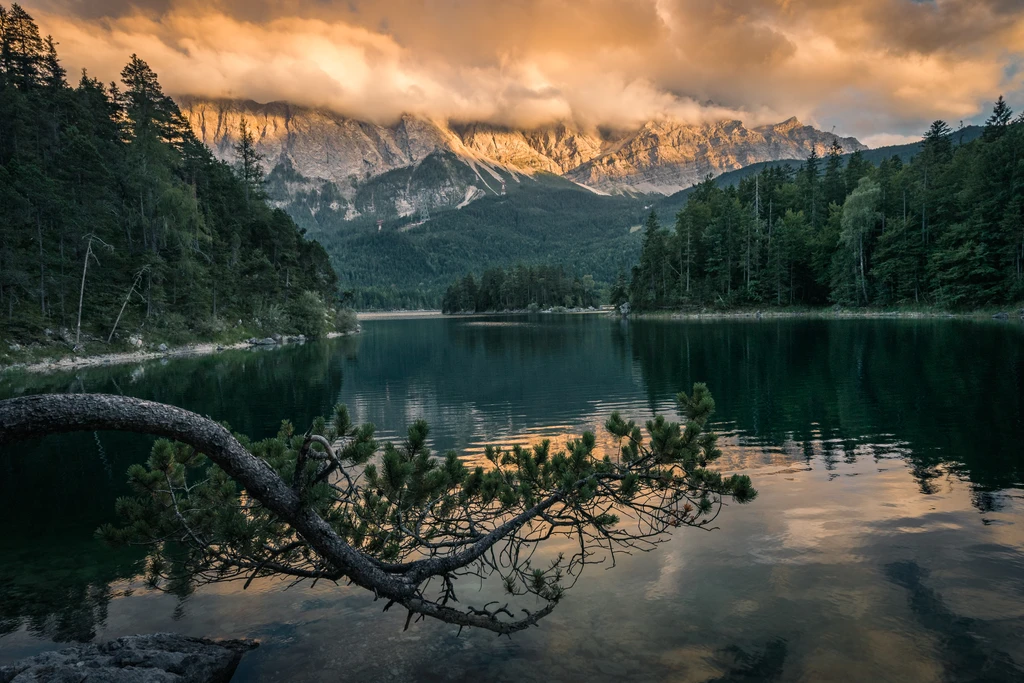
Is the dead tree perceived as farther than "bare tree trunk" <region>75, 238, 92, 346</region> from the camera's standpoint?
No

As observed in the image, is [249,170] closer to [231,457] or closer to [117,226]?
[117,226]

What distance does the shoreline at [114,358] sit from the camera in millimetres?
45812

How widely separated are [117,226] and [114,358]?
18.0 metres

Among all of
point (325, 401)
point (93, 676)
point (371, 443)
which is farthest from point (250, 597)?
point (325, 401)

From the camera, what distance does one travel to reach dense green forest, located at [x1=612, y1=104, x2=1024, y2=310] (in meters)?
73.6

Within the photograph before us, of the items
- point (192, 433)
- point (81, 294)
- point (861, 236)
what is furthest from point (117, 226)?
point (861, 236)

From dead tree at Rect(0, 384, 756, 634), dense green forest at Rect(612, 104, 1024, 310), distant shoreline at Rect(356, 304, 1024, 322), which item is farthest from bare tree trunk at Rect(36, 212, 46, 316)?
dense green forest at Rect(612, 104, 1024, 310)

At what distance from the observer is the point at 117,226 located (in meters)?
63.1

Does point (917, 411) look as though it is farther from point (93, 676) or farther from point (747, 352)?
point (93, 676)

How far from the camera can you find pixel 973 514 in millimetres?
12195

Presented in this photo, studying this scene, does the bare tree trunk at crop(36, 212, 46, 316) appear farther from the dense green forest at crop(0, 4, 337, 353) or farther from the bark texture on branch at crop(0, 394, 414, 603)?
the bark texture on branch at crop(0, 394, 414, 603)

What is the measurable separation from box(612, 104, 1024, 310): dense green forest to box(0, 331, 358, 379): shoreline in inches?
3469

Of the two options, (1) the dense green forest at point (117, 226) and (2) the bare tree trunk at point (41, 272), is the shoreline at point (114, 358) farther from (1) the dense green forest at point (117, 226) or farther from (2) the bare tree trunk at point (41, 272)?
(2) the bare tree trunk at point (41, 272)

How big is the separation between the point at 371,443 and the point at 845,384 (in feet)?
101
